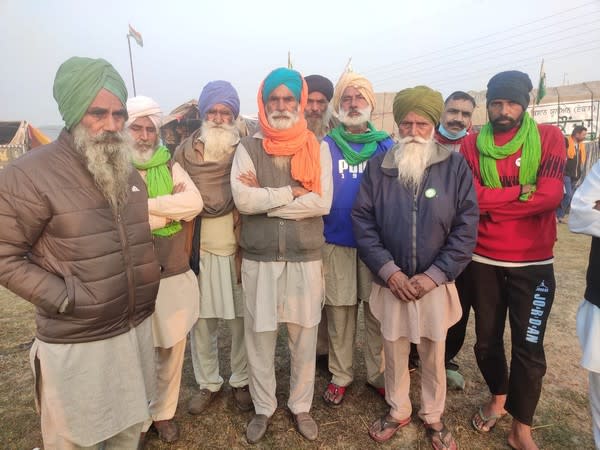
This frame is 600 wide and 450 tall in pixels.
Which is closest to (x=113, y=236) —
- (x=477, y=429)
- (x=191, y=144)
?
(x=191, y=144)

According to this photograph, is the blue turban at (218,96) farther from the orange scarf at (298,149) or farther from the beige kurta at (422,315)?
the beige kurta at (422,315)

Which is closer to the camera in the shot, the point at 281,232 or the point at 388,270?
the point at 388,270

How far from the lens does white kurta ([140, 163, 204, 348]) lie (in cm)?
248

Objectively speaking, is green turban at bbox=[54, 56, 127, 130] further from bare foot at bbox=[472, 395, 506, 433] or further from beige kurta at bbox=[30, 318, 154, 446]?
bare foot at bbox=[472, 395, 506, 433]

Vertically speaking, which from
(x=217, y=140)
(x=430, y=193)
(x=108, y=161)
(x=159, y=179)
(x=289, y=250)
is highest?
(x=217, y=140)

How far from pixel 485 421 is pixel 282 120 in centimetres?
265

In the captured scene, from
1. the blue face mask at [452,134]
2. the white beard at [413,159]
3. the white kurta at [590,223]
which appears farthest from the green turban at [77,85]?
the blue face mask at [452,134]

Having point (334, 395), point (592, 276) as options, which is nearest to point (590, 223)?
point (592, 276)

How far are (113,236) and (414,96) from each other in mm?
2034

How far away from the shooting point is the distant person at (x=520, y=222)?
8.20ft

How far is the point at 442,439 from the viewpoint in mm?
2607

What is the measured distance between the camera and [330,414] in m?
3.03

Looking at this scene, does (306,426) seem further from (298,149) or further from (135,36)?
(135,36)

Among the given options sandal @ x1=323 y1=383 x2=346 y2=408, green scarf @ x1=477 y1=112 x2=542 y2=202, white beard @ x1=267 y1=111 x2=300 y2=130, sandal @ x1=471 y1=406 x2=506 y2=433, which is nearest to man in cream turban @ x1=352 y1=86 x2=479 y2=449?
green scarf @ x1=477 y1=112 x2=542 y2=202
